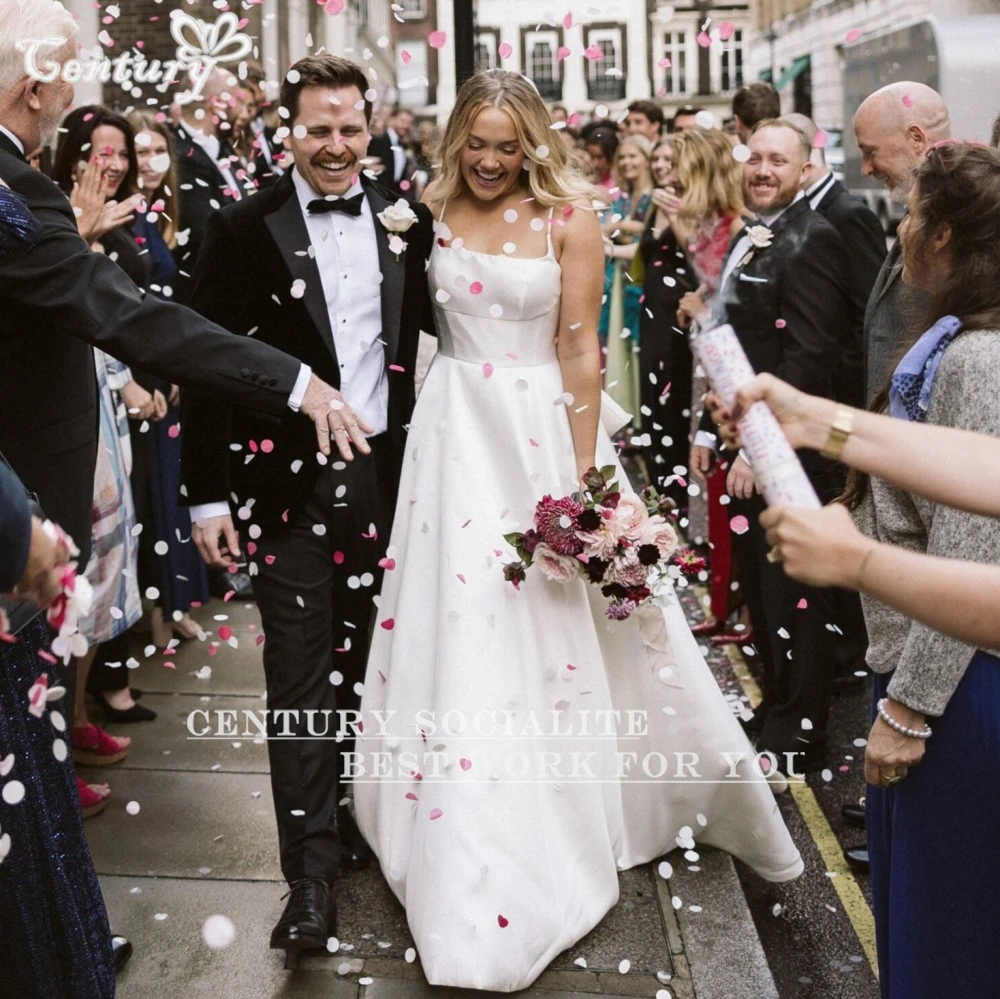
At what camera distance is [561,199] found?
3838 millimetres

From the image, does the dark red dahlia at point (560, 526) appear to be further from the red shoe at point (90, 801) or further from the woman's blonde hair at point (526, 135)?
the red shoe at point (90, 801)

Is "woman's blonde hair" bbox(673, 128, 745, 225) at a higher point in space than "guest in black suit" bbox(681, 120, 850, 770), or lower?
higher

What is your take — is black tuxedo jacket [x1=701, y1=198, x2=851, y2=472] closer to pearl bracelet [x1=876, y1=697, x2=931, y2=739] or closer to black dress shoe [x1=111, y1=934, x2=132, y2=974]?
pearl bracelet [x1=876, y1=697, x2=931, y2=739]

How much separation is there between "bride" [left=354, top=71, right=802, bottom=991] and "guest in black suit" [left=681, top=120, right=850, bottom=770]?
2.97ft

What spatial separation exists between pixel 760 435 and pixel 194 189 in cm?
570

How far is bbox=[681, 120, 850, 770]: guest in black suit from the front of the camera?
4.81 m

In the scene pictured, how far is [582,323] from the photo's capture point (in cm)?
389

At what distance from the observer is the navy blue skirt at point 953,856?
250cm

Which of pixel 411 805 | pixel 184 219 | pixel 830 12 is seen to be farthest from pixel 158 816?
pixel 830 12

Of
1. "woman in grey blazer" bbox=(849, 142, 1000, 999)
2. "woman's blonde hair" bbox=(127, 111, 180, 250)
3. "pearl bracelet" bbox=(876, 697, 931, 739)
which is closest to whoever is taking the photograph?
"woman in grey blazer" bbox=(849, 142, 1000, 999)

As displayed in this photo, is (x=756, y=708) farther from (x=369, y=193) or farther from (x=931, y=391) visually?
(x=931, y=391)

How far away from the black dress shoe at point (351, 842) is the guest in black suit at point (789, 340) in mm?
1699

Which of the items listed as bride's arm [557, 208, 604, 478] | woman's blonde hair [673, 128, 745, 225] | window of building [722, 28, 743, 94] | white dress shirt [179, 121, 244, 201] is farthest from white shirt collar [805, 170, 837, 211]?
window of building [722, 28, 743, 94]

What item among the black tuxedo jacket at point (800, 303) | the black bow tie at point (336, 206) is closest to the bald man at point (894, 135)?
the black tuxedo jacket at point (800, 303)
